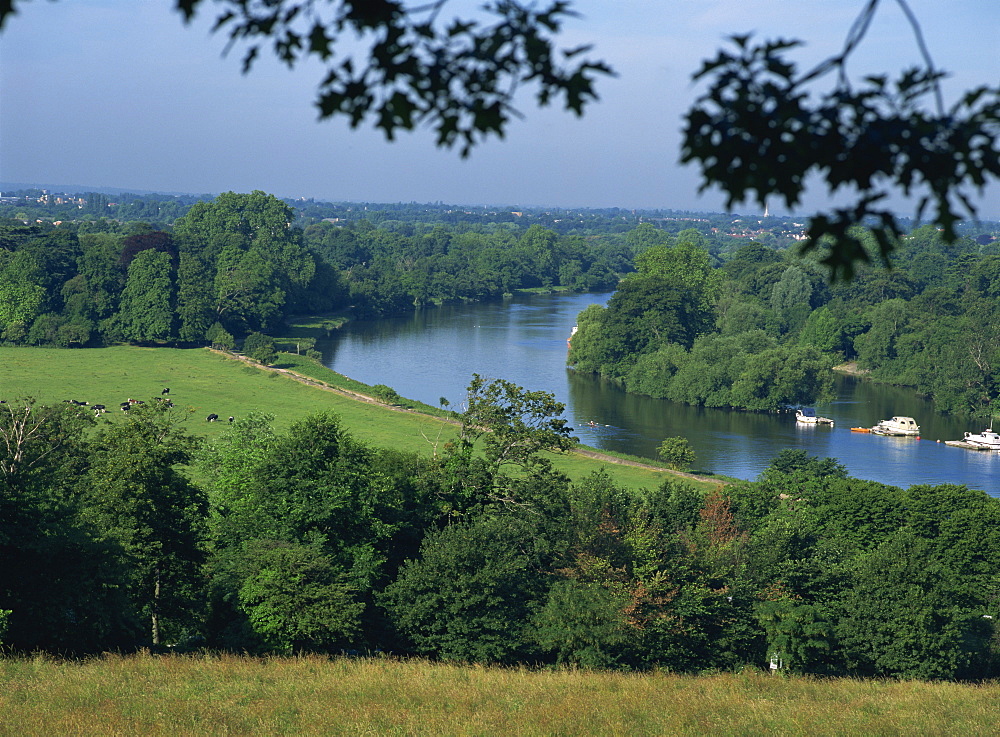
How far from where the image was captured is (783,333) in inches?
2997

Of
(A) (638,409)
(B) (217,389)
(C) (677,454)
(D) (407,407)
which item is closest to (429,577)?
(C) (677,454)

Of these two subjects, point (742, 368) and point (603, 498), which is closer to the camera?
point (603, 498)

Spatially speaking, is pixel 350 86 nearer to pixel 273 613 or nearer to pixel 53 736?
pixel 53 736

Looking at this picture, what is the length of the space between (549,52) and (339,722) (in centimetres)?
812

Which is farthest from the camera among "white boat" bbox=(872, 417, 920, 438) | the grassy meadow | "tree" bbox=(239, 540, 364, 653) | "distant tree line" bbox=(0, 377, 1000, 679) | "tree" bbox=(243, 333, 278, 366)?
"tree" bbox=(243, 333, 278, 366)

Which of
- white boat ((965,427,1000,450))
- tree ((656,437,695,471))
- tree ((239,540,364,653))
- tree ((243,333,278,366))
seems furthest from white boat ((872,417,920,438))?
tree ((239,540,364,653))

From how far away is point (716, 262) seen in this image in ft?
447

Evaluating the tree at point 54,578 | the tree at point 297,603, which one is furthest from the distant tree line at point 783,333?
the tree at point 54,578

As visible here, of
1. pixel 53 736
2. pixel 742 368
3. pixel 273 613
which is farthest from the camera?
pixel 742 368

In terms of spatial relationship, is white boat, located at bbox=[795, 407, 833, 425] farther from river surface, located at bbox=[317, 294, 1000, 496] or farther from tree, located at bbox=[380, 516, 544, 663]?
tree, located at bbox=[380, 516, 544, 663]

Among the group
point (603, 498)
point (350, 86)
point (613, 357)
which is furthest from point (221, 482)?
point (613, 357)

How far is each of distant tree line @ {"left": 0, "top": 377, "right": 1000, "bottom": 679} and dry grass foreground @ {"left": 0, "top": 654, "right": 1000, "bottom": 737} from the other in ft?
8.72

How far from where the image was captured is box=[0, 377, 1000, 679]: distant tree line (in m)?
15.7

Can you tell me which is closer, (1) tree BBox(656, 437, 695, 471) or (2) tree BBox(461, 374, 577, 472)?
(2) tree BBox(461, 374, 577, 472)
